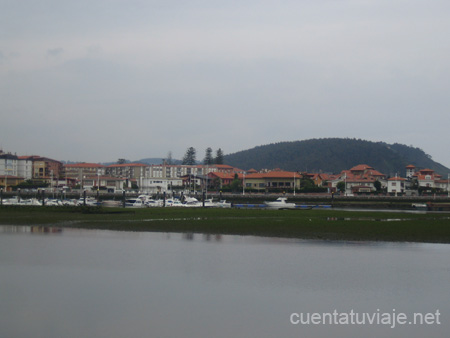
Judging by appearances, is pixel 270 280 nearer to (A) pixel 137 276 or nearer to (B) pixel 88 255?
(A) pixel 137 276

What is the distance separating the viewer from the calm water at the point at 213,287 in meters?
19.9

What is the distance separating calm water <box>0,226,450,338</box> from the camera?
65.2 ft

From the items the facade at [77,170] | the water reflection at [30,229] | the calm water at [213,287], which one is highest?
the facade at [77,170]

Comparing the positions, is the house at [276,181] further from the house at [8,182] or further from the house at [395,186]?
the house at [8,182]

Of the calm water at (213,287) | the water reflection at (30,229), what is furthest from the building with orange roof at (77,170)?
the calm water at (213,287)

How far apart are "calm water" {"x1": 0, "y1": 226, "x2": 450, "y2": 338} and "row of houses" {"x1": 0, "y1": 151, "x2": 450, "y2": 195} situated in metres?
92.5

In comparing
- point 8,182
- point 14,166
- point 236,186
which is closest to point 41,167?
point 14,166

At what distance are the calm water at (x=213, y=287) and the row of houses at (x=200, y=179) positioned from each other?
92.5 meters

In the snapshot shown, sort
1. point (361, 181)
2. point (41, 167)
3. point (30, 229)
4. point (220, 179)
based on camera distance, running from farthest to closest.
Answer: point (41, 167)
point (220, 179)
point (361, 181)
point (30, 229)

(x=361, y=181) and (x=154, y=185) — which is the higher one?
(x=361, y=181)

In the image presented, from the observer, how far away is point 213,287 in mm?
25375

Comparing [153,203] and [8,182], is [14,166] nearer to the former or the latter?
[8,182]

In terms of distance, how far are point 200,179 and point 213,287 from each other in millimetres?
135790

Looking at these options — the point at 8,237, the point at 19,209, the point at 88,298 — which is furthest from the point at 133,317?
the point at 19,209
